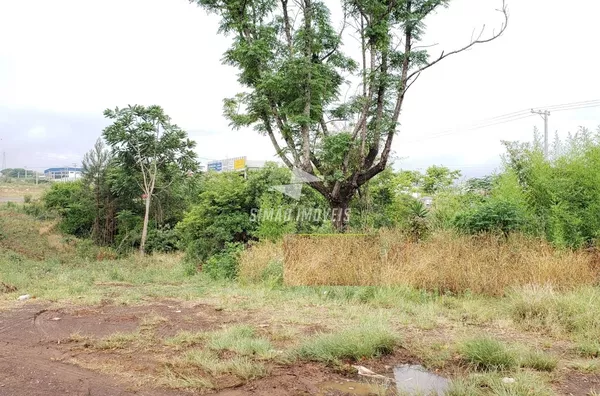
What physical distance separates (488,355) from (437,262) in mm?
3600

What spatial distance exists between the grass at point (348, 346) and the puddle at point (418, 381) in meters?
0.31

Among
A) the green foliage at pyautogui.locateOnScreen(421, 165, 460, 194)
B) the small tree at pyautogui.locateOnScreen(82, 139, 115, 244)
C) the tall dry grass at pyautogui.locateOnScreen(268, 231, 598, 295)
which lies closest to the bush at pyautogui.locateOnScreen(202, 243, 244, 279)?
the tall dry grass at pyautogui.locateOnScreen(268, 231, 598, 295)

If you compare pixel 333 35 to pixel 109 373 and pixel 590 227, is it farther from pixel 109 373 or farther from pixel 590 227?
pixel 109 373

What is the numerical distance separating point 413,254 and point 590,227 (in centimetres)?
322

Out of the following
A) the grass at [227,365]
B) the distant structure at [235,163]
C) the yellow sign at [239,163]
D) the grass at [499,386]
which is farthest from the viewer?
the yellow sign at [239,163]

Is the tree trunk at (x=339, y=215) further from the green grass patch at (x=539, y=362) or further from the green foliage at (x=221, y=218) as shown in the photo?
the green grass patch at (x=539, y=362)

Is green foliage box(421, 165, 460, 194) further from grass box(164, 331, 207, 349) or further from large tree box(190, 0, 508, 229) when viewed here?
grass box(164, 331, 207, 349)

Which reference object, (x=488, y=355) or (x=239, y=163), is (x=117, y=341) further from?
(x=239, y=163)

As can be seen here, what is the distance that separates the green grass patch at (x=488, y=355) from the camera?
348 cm

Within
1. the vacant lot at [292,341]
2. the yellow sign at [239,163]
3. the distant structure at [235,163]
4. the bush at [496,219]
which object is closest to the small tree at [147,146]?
the distant structure at [235,163]

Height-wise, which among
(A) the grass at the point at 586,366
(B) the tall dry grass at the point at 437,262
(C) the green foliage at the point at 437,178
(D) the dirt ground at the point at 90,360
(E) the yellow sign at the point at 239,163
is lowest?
(D) the dirt ground at the point at 90,360

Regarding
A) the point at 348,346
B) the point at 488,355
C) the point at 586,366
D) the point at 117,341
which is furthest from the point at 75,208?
the point at 586,366

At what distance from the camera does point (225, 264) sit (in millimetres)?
9750

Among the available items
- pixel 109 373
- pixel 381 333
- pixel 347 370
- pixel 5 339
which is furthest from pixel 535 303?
pixel 5 339
